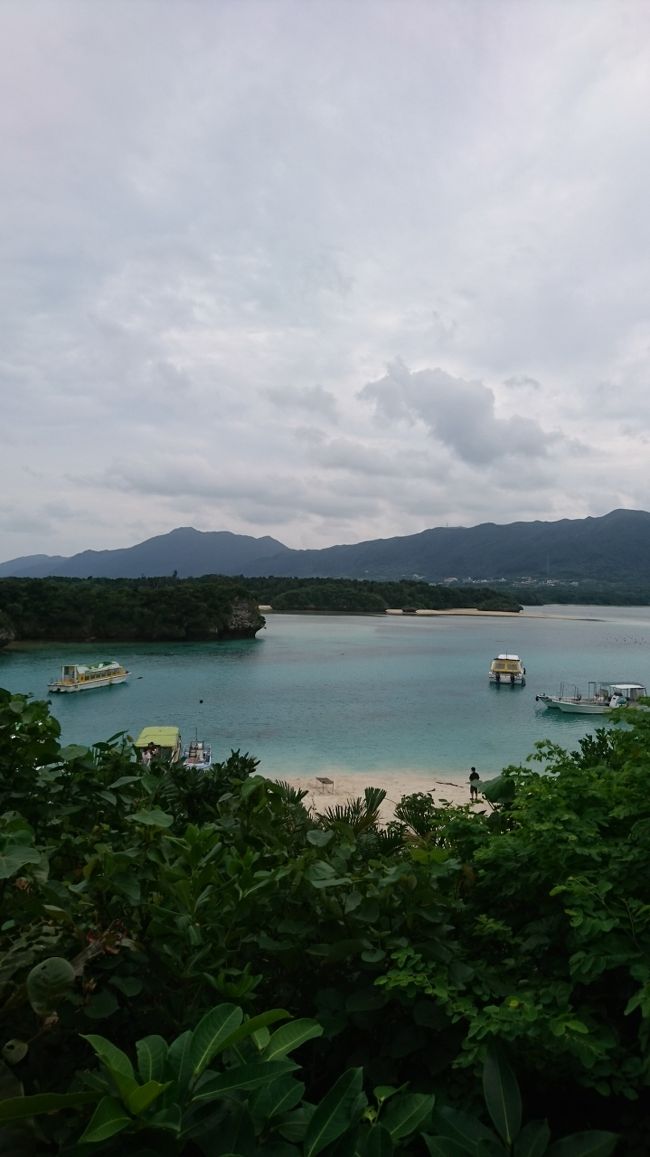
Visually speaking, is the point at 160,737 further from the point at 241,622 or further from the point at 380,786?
the point at 241,622

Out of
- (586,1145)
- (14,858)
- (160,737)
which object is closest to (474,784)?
(586,1145)

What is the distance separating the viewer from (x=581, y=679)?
4722cm

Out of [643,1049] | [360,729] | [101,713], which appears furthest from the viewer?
[101,713]

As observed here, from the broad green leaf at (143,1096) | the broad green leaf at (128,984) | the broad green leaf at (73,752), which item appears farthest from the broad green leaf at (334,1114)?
the broad green leaf at (73,752)

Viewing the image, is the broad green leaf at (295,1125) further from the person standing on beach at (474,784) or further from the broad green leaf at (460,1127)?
the person standing on beach at (474,784)

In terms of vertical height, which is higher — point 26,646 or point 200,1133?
point 200,1133

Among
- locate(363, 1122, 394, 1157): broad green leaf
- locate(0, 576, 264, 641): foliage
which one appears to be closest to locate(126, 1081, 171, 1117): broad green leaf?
locate(363, 1122, 394, 1157): broad green leaf

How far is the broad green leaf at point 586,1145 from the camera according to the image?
1.38m

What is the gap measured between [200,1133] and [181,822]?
325 cm

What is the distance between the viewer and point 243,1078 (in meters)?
1.28

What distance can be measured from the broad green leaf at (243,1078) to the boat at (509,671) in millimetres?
43673

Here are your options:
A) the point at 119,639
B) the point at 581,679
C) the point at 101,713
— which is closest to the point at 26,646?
the point at 119,639

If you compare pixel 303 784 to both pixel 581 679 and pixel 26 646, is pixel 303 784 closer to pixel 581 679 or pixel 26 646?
pixel 581 679

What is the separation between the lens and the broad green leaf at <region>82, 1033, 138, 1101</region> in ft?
3.81
